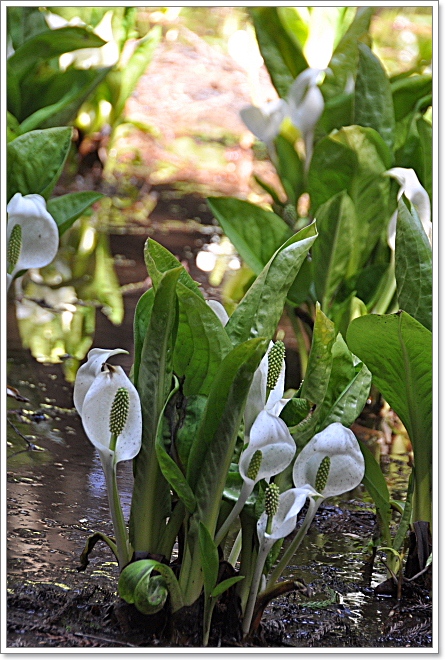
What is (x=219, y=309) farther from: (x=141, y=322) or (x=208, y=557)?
(x=208, y=557)

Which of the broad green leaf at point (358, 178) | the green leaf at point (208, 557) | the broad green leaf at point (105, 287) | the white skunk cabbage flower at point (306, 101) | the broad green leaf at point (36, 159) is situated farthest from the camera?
the broad green leaf at point (105, 287)

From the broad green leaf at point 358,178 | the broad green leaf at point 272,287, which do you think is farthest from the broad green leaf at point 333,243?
the broad green leaf at point 272,287

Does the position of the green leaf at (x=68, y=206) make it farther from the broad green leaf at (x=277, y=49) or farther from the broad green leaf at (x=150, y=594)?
the broad green leaf at (x=150, y=594)

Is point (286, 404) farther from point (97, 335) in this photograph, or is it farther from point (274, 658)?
point (97, 335)

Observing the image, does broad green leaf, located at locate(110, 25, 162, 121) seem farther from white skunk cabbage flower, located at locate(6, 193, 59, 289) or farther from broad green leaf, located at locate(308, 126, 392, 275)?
white skunk cabbage flower, located at locate(6, 193, 59, 289)

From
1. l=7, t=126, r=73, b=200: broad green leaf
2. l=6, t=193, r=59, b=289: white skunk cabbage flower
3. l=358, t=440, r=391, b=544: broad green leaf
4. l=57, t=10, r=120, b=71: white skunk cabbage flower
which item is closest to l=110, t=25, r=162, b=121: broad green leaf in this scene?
l=57, t=10, r=120, b=71: white skunk cabbage flower

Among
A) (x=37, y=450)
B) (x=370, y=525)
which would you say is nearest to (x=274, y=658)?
(x=370, y=525)
